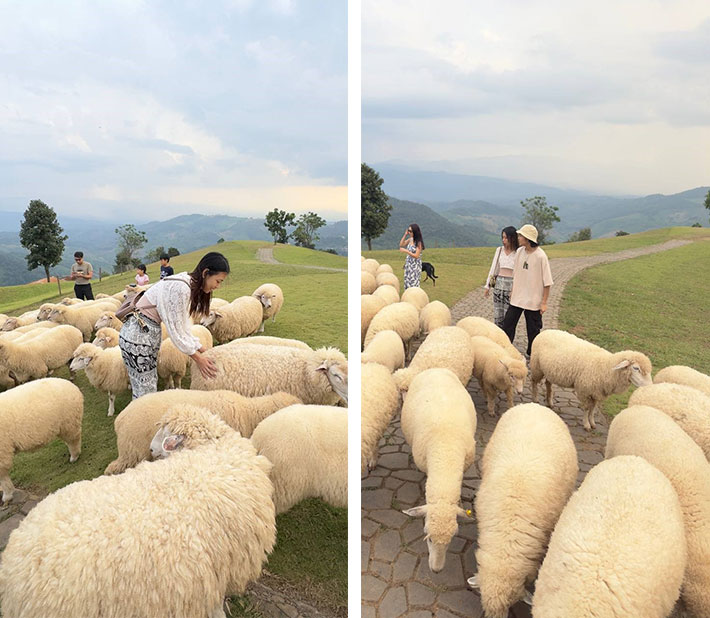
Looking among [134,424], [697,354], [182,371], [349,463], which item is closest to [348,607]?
[349,463]

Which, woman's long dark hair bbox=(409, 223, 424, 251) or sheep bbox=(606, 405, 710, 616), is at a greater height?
woman's long dark hair bbox=(409, 223, 424, 251)

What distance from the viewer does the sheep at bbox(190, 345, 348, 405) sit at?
250cm

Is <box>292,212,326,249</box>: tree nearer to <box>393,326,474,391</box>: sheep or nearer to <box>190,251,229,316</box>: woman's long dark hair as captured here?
<box>190,251,229,316</box>: woman's long dark hair

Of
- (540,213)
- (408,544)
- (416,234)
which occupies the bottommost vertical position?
(408,544)

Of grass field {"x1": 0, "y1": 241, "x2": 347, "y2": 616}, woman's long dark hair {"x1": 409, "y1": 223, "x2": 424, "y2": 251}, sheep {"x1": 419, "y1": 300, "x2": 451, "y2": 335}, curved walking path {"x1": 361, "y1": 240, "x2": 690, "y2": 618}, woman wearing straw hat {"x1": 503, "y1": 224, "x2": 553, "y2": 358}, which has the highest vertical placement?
woman's long dark hair {"x1": 409, "y1": 223, "x2": 424, "y2": 251}

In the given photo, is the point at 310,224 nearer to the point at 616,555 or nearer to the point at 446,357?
Result: the point at 446,357

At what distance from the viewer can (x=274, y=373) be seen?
2615 millimetres

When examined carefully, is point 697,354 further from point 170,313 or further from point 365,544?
point 170,313

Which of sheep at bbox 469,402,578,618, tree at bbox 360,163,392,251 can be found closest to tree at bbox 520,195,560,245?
tree at bbox 360,163,392,251

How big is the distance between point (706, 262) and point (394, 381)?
3.03 m

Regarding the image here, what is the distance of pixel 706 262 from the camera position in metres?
3.47

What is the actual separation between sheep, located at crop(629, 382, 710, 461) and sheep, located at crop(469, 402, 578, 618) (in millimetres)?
723

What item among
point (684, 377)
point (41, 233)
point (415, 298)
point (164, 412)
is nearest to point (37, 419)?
point (164, 412)

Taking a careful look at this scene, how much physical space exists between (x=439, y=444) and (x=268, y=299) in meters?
3.09
